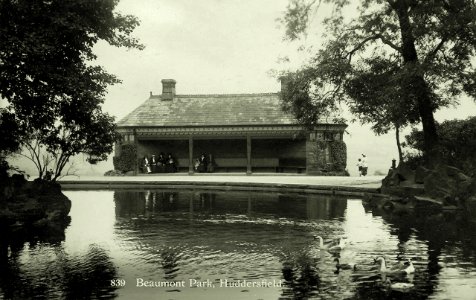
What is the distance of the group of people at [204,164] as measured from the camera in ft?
113

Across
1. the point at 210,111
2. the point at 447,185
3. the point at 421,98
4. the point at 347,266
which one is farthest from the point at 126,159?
the point at 347,266

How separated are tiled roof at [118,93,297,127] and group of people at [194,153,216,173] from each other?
269cm

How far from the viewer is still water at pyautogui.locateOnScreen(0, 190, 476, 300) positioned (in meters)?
7.21

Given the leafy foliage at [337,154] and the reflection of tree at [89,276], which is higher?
the leafy foliage at [337,154]

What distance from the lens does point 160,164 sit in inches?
1359

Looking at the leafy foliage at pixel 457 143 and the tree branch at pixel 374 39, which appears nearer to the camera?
the leafy foliage at pixel 457 143

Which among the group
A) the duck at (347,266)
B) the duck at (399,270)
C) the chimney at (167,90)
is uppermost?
the chimney at (167,90)

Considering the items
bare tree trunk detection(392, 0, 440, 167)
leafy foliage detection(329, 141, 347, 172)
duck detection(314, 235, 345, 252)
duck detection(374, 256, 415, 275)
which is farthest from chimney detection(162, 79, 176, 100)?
duck detection(374, 256, 415, 275)

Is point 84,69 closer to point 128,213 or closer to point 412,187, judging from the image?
point 128,213

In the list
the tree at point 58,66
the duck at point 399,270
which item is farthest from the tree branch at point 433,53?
the duck at point 399,270

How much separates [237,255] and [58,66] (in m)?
7.95

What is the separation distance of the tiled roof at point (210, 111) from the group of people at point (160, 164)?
99.5 inches

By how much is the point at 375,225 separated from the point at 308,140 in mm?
→ 19230

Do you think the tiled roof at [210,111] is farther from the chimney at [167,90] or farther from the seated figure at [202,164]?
the seated figure at [202,164]
